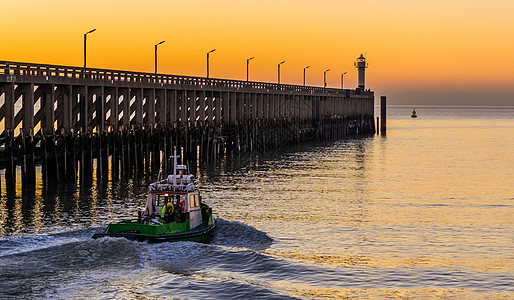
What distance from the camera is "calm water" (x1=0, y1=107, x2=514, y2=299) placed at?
24469 mm

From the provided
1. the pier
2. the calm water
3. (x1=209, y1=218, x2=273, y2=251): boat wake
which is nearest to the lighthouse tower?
the pier

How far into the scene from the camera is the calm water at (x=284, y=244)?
80.3 feet

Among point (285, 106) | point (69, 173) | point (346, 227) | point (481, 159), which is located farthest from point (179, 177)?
point (285, 106)

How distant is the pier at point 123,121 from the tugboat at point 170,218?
7.50 feet

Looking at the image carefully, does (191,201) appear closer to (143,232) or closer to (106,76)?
(143,232)

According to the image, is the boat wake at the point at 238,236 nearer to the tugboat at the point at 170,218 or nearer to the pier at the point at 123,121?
the tugboat at the point at 170,218

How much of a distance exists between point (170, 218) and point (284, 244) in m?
4.73

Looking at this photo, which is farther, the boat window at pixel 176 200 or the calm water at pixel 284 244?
the boat window at pixel 176 200

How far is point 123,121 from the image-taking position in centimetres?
5816

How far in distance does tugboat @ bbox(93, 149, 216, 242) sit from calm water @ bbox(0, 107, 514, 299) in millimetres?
530

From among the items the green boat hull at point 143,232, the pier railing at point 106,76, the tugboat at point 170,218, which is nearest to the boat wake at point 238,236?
the tugboat at point 170,218

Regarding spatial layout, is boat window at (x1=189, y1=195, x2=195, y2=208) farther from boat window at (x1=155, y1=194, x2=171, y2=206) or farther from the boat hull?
the boat hull

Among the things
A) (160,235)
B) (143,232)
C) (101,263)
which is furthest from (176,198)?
(101,263)

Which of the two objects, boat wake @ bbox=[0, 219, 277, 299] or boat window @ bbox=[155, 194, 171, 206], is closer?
boat wake @ bbox=[0, 219, 277, 299]
